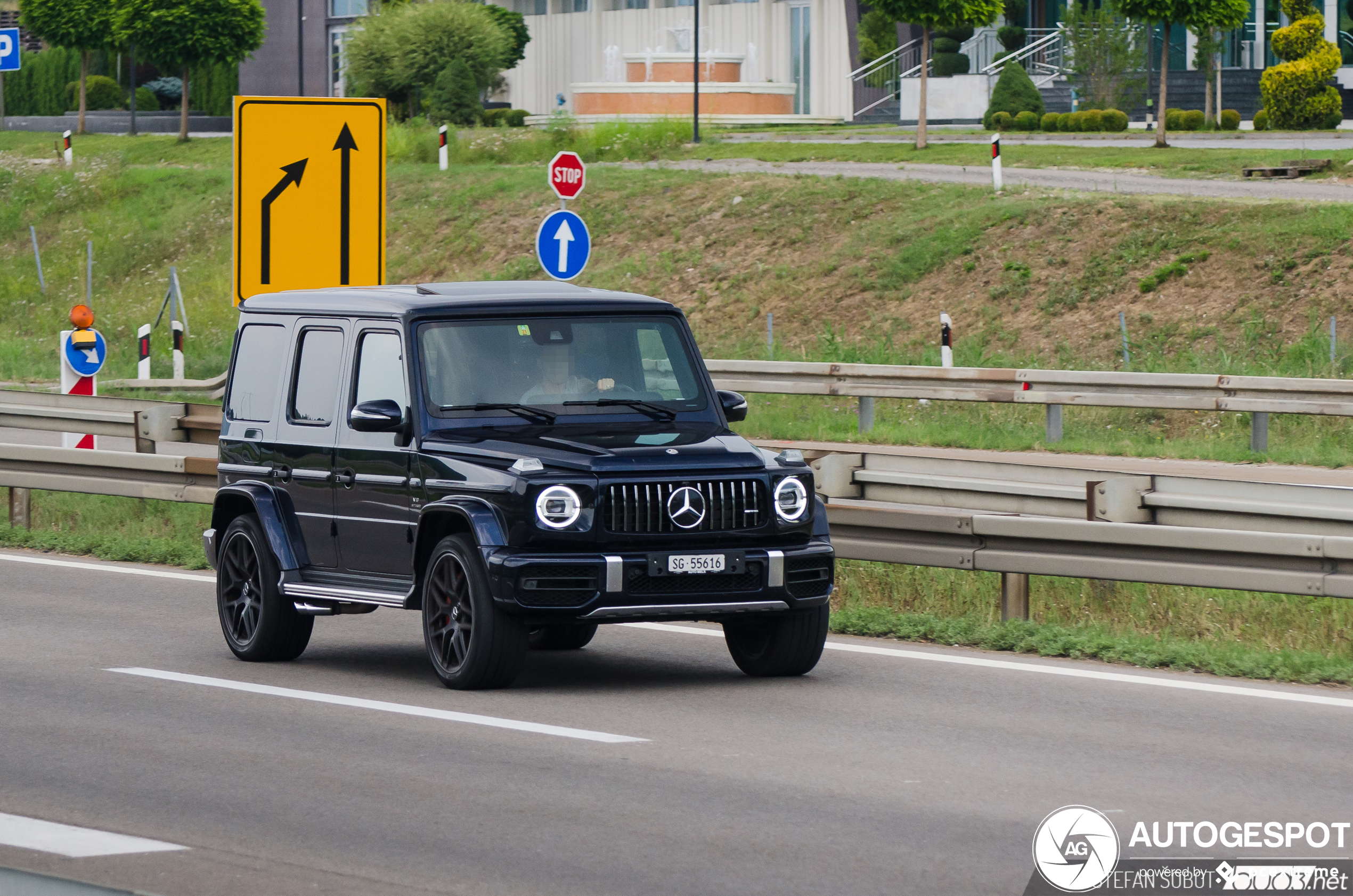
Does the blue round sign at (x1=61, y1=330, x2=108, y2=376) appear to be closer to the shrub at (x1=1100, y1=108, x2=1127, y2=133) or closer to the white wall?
the shrub at (x1=1100, y1=108, x2=1127, y2=133)

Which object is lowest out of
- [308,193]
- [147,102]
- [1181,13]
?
[308,193]

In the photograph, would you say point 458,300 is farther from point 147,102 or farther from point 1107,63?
point 147,102

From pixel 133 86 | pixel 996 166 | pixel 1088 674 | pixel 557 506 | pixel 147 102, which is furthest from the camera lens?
pixel 147 102

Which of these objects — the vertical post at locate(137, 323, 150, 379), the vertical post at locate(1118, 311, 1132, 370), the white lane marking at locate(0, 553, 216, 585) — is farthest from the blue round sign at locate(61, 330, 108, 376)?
the vertical post at locate(1118, 311, 1132, 370)

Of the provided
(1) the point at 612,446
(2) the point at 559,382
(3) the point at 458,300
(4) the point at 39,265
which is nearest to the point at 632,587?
(1) the point at 612,446

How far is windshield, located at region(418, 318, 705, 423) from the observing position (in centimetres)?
980

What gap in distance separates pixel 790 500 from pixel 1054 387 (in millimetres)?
13738

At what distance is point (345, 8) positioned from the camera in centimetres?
8700

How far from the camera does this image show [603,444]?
30.3 ft

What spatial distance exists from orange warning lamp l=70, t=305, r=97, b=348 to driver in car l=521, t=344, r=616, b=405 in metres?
10.5

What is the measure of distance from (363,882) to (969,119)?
5527 centimetres

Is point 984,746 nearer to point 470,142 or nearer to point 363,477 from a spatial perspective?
point 363,477

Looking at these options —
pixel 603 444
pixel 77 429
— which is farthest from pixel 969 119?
pixel 603 444

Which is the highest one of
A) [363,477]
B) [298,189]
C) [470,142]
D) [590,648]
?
[470,142]
